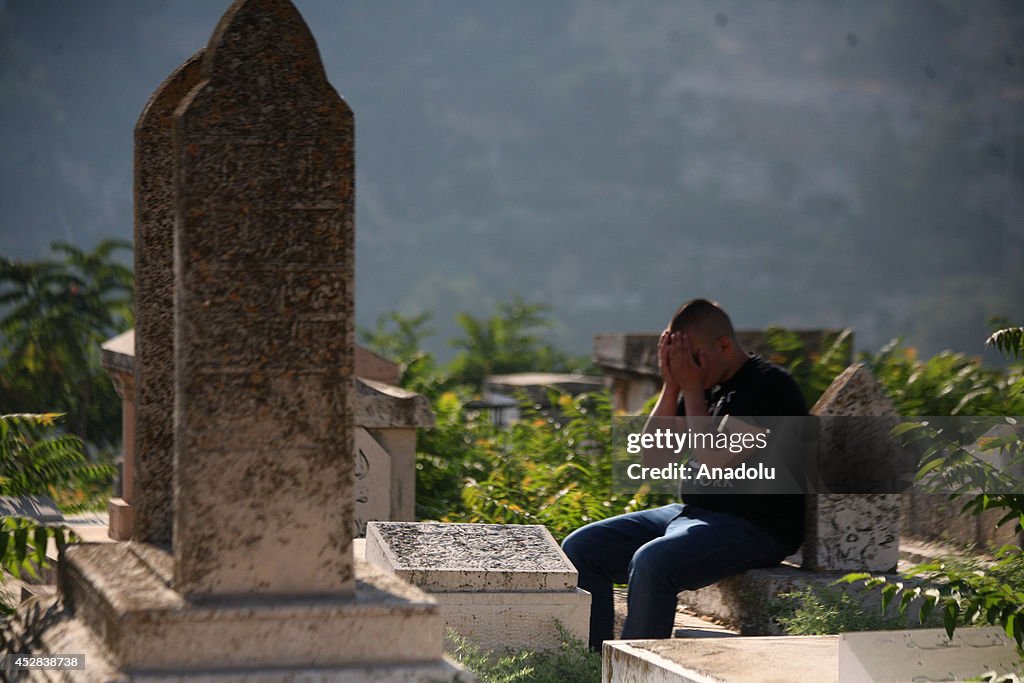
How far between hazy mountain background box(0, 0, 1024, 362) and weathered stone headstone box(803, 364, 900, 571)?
6829 centimetres

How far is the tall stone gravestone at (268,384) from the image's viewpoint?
Answer: 243 cm

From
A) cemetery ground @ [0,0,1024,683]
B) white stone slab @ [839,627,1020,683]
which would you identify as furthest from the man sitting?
white stone slab @ [839,627,1020,683]

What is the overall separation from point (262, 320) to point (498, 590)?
80.9 inches

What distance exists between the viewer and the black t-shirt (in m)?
4.68

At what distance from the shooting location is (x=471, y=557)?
4.34 meters

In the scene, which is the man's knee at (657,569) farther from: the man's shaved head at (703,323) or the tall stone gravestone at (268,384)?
the tall stone gravestone at (268,384)

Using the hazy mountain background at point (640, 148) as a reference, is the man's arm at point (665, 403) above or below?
below

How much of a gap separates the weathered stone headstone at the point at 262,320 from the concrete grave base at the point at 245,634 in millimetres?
99

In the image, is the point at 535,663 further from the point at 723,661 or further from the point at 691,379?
the point at 691,379

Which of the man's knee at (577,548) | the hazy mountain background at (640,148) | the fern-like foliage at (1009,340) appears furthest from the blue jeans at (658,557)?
the hazy mountain background at (640,148)

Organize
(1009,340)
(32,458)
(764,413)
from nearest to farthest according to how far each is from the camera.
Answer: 1. (1009,340)
2. (32,458)
3. (764,413)

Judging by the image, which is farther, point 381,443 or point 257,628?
point 381,443

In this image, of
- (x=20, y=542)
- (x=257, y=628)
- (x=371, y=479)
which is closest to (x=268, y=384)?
(x=257, y=628)

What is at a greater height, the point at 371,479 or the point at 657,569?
the point at 371,479
